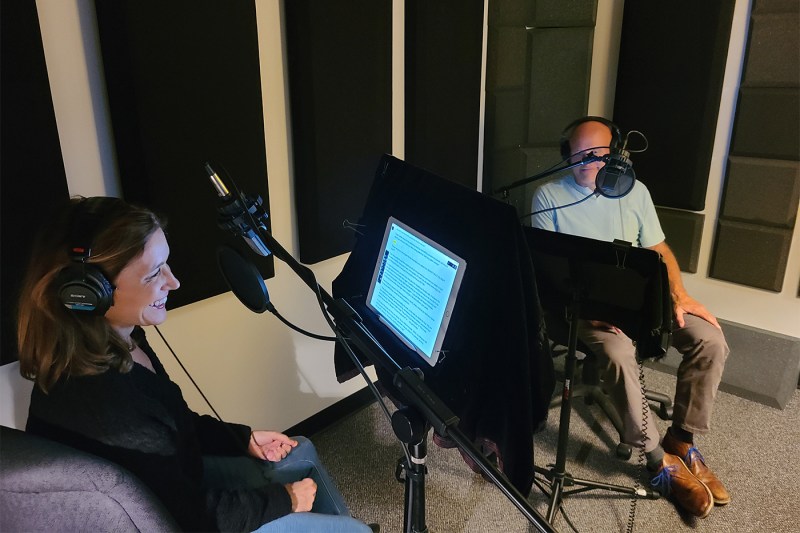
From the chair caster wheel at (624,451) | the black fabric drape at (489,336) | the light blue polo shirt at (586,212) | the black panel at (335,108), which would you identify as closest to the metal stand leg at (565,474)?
the chair caster wheel at (624,451)

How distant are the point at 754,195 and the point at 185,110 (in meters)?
2.45

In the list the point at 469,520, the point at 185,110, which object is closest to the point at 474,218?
the point at 185,110

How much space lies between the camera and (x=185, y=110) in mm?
1578

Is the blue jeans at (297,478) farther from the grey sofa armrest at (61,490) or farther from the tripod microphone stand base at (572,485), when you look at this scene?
the tripod microphone stand base at (572,485)

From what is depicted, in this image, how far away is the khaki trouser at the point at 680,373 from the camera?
2.09 meters

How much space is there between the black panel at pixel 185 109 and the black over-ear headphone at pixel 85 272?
0.49 m

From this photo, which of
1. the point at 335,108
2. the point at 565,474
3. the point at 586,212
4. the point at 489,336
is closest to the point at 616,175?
the point at 586,212

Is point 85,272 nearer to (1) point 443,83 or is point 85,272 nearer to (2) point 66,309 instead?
(2) point 66,309

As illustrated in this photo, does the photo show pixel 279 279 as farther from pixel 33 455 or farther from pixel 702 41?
pixel 702 41

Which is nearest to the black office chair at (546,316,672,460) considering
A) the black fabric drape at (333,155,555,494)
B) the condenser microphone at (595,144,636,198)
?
the condenser microphone at (595,144,636,198)

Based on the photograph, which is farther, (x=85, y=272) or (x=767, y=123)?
(x=767, y=123)

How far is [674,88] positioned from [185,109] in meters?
2.24

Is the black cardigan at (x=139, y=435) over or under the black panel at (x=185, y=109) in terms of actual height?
under

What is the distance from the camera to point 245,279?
3.20ft
